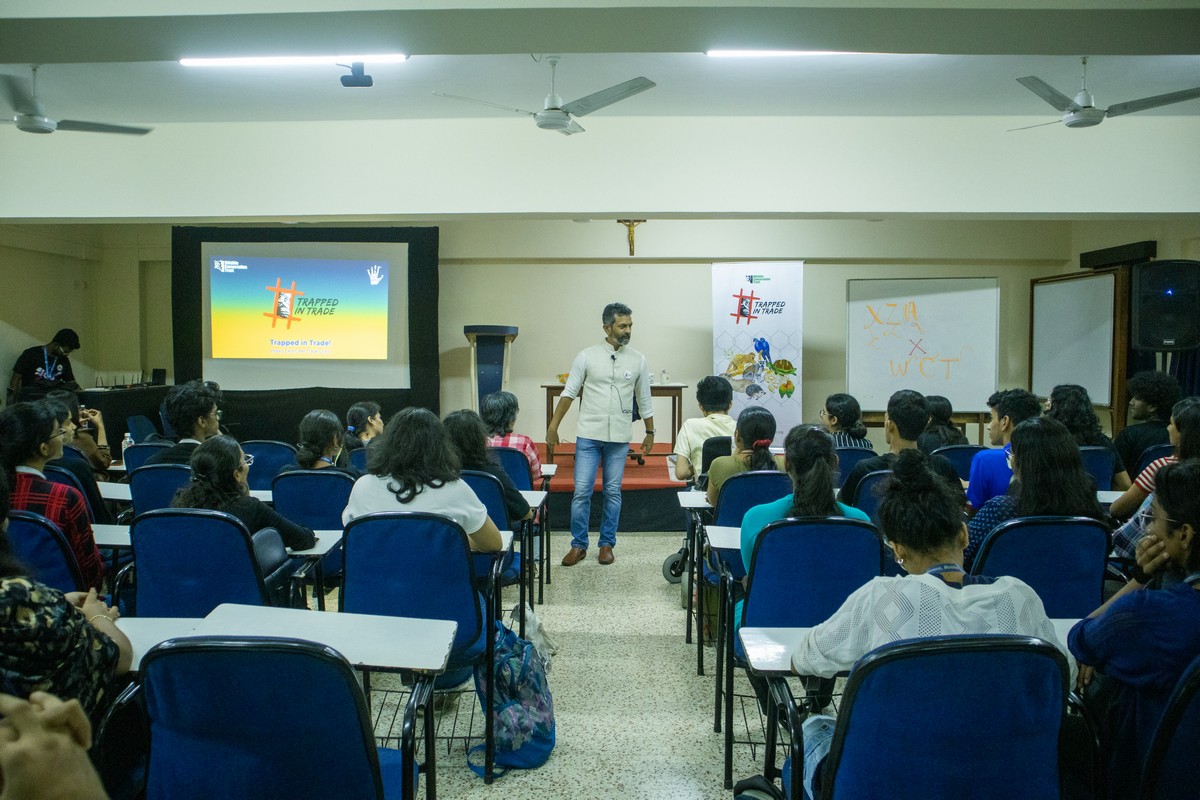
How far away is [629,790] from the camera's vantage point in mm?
2340

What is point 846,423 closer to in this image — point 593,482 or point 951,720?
point 593,482

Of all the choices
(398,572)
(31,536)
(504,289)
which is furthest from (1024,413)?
(504,289)

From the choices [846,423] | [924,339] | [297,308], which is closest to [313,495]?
[846,423]

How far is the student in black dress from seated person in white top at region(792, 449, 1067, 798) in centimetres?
176

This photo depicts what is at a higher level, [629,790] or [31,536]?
[31,536]

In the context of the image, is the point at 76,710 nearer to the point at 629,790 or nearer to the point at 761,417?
the point at 629,790

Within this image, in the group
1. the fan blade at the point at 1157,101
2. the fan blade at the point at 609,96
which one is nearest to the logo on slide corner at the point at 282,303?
the fan blade at the point at 609,96

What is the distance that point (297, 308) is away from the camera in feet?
25.6

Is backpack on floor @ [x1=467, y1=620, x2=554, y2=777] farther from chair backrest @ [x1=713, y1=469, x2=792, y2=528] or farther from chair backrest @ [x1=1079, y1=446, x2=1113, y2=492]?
chair backrest @ [x1=1079, y1=446, x2=1113, y2=492]

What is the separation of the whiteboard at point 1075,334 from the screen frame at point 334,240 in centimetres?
584

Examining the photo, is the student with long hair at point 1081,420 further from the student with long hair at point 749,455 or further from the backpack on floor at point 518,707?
the backpack on floor at point 518,707

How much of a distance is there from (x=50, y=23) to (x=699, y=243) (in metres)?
6.42

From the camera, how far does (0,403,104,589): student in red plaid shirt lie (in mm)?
2408

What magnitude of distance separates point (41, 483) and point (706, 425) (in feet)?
9.73
